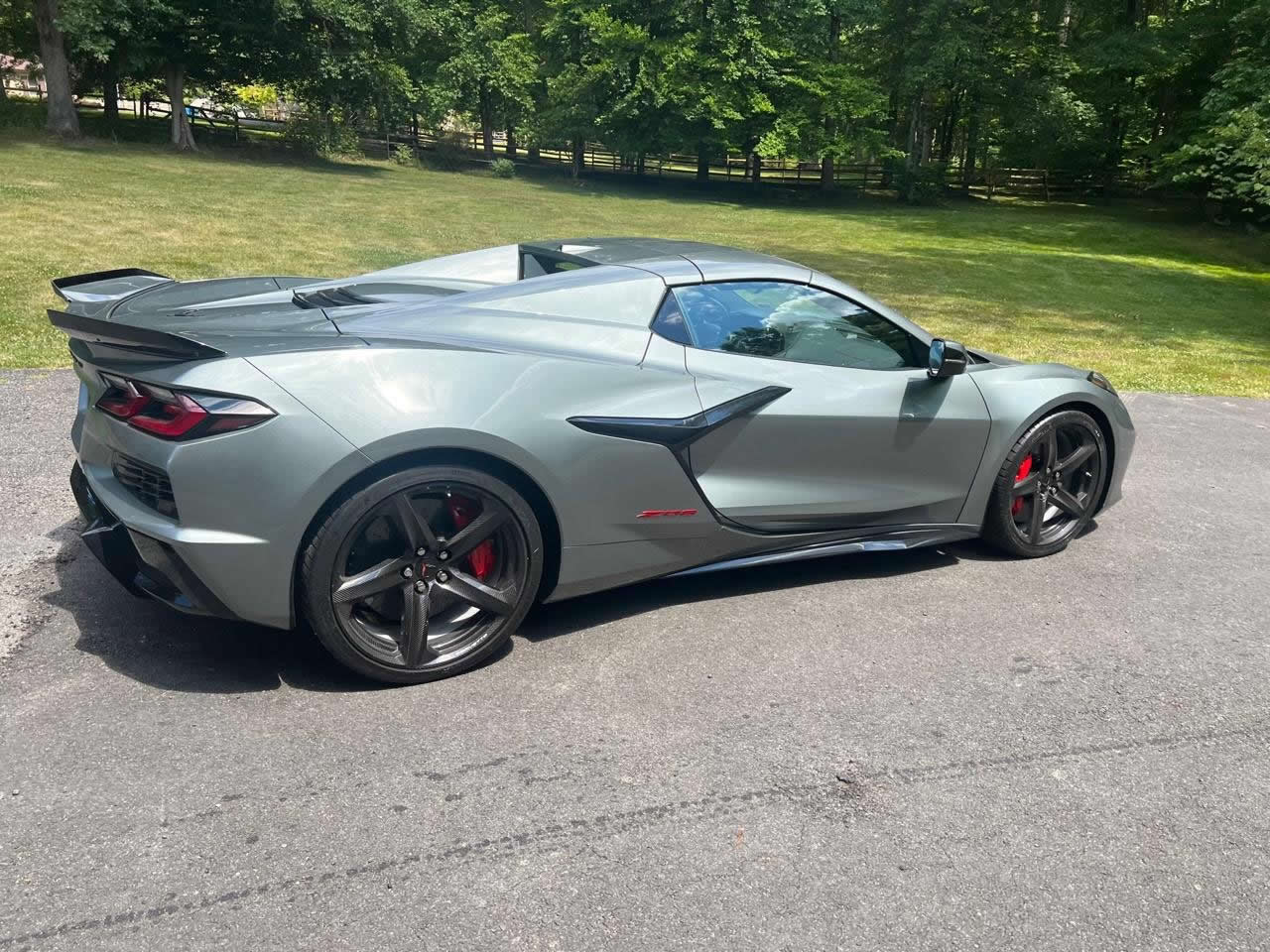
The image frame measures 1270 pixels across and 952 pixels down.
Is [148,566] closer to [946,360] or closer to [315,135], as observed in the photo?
[946,360]

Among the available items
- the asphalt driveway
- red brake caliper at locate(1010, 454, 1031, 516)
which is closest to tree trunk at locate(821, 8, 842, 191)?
red brake caliper at locate(1010, 454, 1031, 516)

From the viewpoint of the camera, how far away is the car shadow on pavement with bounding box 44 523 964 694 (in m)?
3.37

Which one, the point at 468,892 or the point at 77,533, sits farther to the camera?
the point at 77,533

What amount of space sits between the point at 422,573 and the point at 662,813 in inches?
43.6

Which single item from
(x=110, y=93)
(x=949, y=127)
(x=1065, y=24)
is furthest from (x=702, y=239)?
(x=949, y=127)

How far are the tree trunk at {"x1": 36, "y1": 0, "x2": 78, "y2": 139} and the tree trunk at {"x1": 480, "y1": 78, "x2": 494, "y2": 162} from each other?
16368mm

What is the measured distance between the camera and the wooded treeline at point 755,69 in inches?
1351

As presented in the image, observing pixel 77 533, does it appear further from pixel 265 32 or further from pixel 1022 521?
pixel 265 32

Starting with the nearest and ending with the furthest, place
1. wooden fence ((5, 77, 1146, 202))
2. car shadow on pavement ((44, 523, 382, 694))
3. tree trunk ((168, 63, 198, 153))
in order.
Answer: car shadow on pavement ((44, 523, 382, 694)) → tree trunk ((168, 63, 198, 153)) → wooden fence ((5, 77, 1146, 202))

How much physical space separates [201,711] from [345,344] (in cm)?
121

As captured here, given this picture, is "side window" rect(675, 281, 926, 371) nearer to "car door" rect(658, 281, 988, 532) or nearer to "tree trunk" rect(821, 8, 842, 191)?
"car door" rect(658, 281, 988, 532)

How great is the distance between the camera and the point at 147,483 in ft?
10.4

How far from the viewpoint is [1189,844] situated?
9.09 feet

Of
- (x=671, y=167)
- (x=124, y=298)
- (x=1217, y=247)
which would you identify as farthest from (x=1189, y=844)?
(x=671, y=167)
